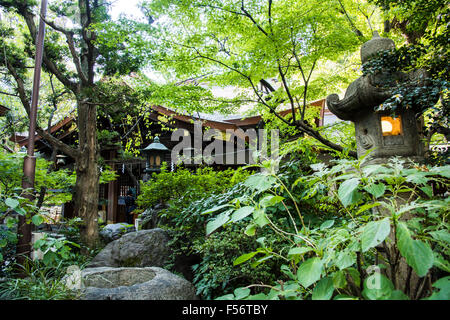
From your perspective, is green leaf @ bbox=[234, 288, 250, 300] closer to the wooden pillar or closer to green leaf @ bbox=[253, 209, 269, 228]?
green leaf @ bbox=[253, 209, 269, 228]

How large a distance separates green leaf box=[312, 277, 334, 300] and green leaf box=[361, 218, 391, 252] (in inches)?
8.3

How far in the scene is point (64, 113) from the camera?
12797 millimetres

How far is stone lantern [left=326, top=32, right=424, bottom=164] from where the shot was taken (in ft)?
12.9

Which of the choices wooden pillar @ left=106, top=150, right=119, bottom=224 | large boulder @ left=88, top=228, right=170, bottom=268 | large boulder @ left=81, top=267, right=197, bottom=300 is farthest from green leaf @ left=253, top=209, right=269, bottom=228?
wooden pillar @ left=106, top=150, right=119, bottom=224

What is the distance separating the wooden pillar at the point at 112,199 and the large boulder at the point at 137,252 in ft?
27.7

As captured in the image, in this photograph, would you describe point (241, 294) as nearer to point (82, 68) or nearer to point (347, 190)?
point (347, 190)

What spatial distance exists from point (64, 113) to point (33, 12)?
7340 millimetres

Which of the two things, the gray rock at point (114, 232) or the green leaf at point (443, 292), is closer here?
Answer: the green leaf at point (443, 292)

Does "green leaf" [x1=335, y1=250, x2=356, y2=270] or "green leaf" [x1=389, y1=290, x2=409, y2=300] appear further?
"green leaf" [x1=335, y1=250, x2=356, y2=270]

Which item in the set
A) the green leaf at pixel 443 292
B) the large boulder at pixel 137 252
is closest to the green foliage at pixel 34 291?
the large boulder at pixel 137 252

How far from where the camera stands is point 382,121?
4.05m

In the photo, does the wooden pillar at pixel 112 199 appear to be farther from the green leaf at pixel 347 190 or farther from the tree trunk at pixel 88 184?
the green leaf at pixel 347 190

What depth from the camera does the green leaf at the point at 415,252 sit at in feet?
2.39

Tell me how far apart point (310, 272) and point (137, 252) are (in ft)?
14.8
